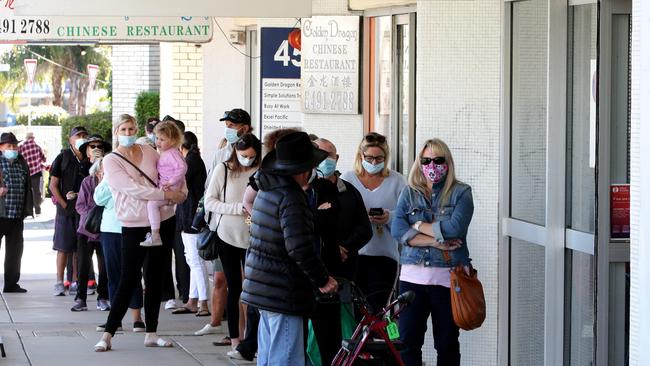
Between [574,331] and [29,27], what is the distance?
6.59 meters

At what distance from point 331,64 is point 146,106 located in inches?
537

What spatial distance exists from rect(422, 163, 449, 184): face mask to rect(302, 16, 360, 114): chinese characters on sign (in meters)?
3.56

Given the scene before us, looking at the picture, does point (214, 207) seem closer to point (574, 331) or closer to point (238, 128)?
point (238, 128)

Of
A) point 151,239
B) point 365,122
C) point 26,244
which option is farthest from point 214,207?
point 26,244

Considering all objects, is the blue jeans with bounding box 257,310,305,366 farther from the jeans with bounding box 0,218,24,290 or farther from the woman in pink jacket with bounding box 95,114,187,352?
the jeans with bounding box 0,218,24,290

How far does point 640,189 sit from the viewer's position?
230 inches

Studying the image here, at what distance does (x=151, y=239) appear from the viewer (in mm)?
10609

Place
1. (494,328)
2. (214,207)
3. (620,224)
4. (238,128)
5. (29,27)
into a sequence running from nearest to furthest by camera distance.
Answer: (620,224)
(494,328)
(214,207)
(238,128)
(29,27)

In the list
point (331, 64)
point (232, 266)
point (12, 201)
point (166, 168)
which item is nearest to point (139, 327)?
point (166, 168)

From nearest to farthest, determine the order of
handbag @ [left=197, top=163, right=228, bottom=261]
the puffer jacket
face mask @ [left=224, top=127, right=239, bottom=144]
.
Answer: the puffer jacket < handbag @ [left=197, top=163, right=228, bottom=261] < face mask @ [left=224, top=127, right=239, bottom=144]

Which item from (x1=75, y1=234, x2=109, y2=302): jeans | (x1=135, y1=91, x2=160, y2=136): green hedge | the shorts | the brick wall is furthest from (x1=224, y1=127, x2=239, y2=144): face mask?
the brick wall

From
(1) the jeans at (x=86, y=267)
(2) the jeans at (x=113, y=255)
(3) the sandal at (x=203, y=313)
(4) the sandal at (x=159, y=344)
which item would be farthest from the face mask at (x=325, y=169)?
(1) the jeans at (x=86, y=267)

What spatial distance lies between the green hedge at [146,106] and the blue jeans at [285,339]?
17.4 m

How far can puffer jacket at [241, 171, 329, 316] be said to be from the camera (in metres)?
7.09
